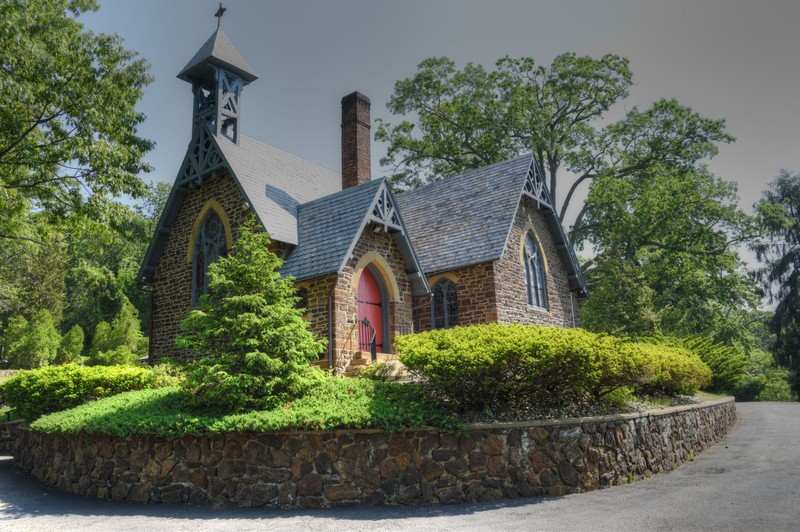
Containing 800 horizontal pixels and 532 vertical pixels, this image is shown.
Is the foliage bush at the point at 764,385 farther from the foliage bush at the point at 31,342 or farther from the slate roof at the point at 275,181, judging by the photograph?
the foliage bush at the point at 31,342

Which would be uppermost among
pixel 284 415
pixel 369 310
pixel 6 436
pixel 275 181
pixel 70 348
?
pixel 275 181

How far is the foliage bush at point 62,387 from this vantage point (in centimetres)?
1266

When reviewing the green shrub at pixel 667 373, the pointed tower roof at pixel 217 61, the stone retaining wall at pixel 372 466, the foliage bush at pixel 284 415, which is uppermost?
the pointed tower roof at pixel 217 61

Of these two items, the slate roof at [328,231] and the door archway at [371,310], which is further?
the door archway at [371,310]

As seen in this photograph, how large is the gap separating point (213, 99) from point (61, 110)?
4.97 metres

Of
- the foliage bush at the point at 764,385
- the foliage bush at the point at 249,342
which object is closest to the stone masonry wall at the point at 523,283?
the foliage bush at the point at 249,342

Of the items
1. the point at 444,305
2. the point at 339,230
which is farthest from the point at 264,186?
the point at 444,305

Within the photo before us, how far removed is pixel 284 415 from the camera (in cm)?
899

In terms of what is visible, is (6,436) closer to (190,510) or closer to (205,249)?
(205,249)

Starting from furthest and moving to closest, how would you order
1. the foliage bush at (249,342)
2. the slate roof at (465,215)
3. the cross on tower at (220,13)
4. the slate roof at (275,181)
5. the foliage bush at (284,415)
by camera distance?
the cross on tower at (220,13) < the slate roof at (465,215) < the slate roof at (275,181) < the foliage bush at (249,342) < the foliage bush at (284,415)

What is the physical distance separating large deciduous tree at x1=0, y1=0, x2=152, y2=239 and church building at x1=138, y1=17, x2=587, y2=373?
84.1 inches

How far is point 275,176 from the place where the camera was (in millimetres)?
19297

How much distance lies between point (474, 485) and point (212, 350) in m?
5.10

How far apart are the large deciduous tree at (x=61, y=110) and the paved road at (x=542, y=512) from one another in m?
9.83
